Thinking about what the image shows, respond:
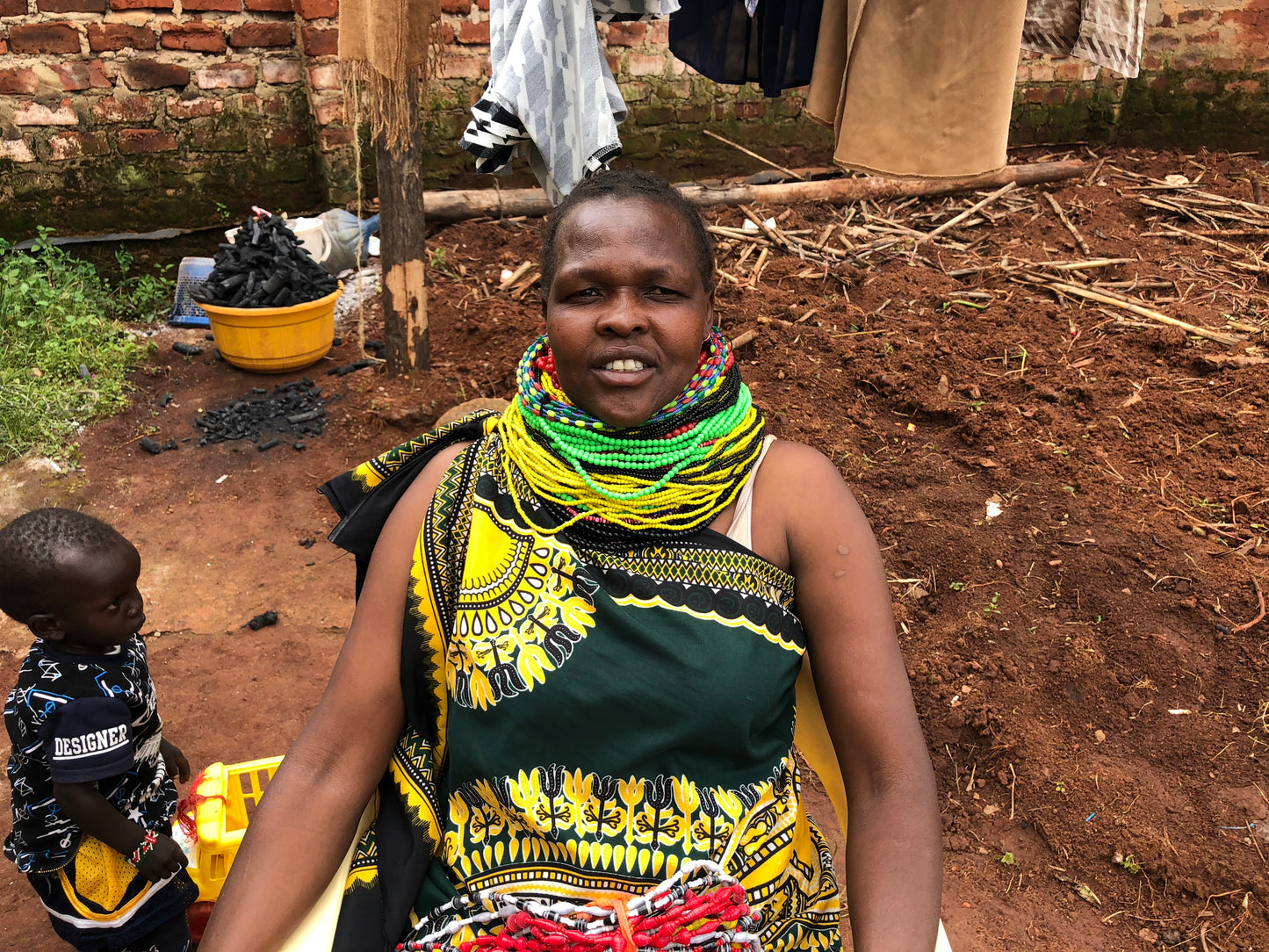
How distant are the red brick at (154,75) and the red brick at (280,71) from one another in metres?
0.47

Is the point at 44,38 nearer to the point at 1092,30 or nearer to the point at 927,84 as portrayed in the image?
the point at 927,84

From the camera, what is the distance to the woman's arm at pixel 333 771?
5.42 ft

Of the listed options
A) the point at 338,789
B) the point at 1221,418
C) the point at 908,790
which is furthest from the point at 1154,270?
the point at 338,789

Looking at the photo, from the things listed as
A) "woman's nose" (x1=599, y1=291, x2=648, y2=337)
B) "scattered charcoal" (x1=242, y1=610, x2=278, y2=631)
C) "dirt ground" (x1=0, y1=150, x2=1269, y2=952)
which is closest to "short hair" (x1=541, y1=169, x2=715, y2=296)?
"woman's nose" (x1=599, y1=291, x2=648, y2=337)

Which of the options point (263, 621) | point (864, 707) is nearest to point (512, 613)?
A: point (864, 707)

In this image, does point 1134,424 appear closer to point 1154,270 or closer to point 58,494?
point 1154,270

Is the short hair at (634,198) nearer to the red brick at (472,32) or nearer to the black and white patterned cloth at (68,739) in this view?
the black and white patterned cloth at (68,739)

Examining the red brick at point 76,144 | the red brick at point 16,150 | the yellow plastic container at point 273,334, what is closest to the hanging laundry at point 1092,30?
the yellow plastic container at point 273,334

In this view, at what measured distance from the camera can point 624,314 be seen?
1717 millimetres

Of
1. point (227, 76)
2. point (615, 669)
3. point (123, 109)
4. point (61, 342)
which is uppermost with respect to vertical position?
point (227, 76)

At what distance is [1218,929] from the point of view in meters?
2.70

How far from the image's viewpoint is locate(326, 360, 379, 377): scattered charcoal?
5766 millimetres

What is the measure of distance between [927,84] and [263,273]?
441 cm

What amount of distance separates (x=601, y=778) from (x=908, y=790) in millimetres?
515
